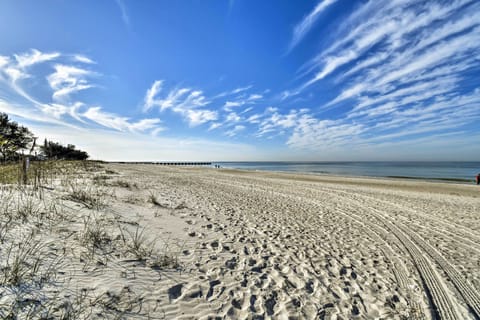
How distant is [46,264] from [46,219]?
6.96 ft

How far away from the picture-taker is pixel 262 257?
4414mm

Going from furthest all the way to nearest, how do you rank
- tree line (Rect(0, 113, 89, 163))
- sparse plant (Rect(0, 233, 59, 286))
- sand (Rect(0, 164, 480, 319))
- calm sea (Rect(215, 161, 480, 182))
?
calm sea (Rect(215, 161, 480, 182))
tree line (Rect(0, 113, 89, 163))
sand (Rect(0, 164, 480, 319))
sparse plant (Rect(0, 233, 59, 286))

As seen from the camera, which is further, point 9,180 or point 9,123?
point 9,123

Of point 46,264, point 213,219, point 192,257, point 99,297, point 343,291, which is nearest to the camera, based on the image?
point 99,297

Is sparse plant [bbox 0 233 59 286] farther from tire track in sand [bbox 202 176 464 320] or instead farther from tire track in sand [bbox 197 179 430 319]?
tire track in sand [bbox 202 176 464 320]

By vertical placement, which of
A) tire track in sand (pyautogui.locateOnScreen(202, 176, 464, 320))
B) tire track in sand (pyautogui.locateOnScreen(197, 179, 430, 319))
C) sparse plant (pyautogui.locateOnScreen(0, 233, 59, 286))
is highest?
sparse plant (pyautogui.locateOnScreen(0, 233, 59, 286))

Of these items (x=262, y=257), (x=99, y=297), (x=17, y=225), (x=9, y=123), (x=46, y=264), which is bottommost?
(x=262, y=257)

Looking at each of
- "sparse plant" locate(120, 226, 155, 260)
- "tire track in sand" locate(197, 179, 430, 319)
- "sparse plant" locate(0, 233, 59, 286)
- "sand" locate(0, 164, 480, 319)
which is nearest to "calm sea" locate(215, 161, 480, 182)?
"tire track in sand" locate(197, 179, 430, 319)

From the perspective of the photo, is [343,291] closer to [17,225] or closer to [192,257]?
[192,257]

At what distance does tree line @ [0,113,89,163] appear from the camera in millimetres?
6597

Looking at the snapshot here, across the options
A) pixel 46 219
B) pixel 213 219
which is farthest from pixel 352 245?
pixel 46 219

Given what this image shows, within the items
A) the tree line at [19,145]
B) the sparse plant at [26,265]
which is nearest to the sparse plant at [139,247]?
the sparse plant at [26,265]

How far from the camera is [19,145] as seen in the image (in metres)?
9.59

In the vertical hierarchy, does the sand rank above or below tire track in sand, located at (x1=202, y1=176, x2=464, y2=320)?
above
